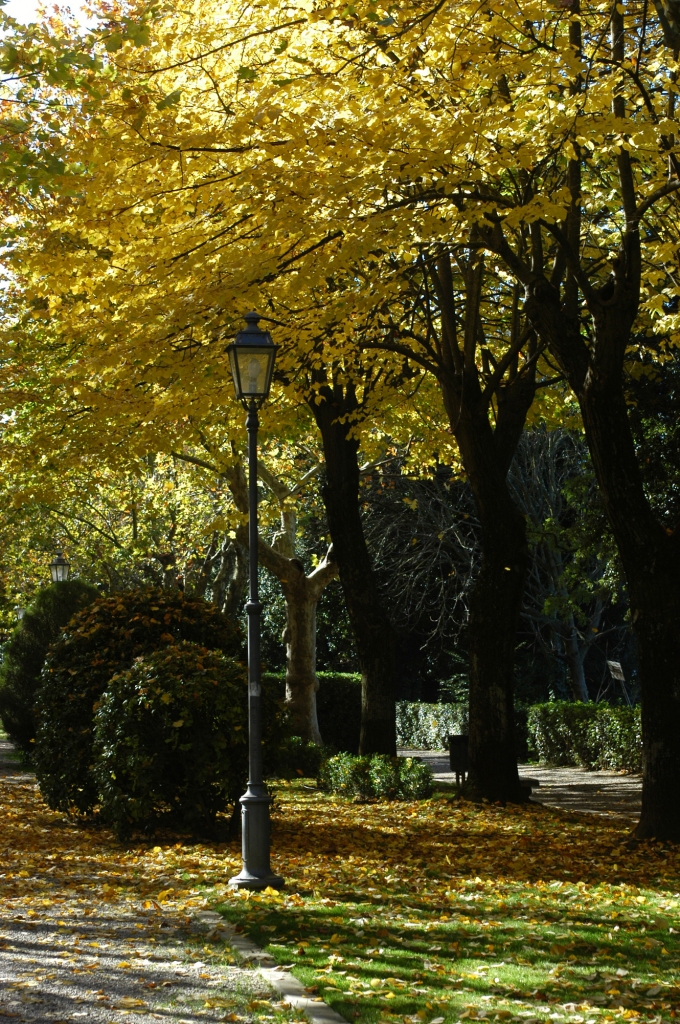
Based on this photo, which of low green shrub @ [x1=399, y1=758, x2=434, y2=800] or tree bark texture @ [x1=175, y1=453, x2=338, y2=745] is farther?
tree bark texture @ [x1=175, y1=453, x2=338, y2=745]

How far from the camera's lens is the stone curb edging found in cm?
511

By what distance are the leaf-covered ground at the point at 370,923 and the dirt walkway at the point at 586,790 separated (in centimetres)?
310

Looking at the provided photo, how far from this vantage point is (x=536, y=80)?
28.8 ft

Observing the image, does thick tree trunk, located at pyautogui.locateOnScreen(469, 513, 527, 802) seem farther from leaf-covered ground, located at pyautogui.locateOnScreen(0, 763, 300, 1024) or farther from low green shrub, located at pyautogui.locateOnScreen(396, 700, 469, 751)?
low green shrub, located at pyautogui.locateOnScreen(396, 700, 469, 751)

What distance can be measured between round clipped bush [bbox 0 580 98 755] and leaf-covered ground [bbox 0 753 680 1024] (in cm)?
930

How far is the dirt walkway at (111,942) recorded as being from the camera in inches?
211

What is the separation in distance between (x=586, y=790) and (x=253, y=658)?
10287 millimetres

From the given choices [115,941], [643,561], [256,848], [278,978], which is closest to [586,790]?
[643,561]

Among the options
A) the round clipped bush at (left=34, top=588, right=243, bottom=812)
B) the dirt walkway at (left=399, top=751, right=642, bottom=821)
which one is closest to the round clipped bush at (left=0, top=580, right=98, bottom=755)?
the dirt walkway at (left=399, top=751, right=642, bottom=821)

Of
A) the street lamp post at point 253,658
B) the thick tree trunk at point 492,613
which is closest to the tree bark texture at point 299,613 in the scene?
the thick tree trunk at point 492,613

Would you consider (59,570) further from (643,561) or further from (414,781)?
(643,561)

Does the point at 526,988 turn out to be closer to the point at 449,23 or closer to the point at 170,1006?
the point at 170,1006

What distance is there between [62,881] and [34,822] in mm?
4173

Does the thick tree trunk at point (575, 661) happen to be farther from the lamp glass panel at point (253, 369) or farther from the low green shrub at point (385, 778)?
the lamp glass panel at point (253, 369)
